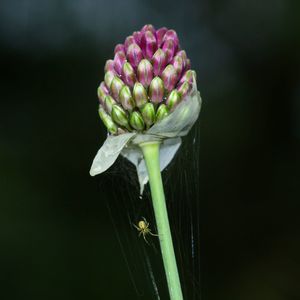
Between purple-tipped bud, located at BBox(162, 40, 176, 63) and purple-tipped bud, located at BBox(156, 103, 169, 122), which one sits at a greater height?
purple-tipped bud, located at BBox(162, 40, 176, 63)

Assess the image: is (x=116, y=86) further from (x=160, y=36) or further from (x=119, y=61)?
(x=160, y=36)

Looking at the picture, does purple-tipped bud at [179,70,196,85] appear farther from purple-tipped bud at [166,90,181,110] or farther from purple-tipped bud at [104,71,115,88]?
purple-tipped bud at [104,71,115,88]

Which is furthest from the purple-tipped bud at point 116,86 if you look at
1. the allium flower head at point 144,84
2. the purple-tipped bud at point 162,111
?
the purple-tipped bud at point 162,111

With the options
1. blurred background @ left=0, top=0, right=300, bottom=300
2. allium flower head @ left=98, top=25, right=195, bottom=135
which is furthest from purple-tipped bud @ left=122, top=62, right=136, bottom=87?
blurred background @ left=0, top=0, right=300, bottom=300

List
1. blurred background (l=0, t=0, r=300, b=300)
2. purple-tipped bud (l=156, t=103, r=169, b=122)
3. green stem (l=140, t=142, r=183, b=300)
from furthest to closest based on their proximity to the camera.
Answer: blurred background (l=0, t=0, r=300, b=300)
purple-tipped bud (l=156, t=103, r=169, b=122)
green stem (l=140, t=142, r=183, b=300)

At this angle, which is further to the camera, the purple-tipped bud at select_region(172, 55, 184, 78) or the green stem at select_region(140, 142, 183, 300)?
the purple-tipped bud at select_region(172, 55, 184, 78)
